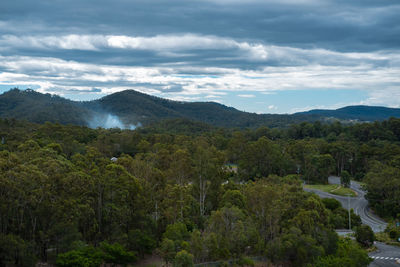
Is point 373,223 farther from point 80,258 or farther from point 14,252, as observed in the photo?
point 14,252

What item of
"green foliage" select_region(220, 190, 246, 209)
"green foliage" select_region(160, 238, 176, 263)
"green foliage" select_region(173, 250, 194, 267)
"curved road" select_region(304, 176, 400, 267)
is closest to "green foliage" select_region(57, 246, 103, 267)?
"green foliage" select_region(160, 238, 176, 263)

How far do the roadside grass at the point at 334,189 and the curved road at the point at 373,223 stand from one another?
46.1 inches

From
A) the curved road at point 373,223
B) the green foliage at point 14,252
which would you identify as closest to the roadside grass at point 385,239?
the curved road at point 373,223

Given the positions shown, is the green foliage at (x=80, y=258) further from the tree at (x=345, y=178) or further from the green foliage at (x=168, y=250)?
the tree at (x=345, y=178)

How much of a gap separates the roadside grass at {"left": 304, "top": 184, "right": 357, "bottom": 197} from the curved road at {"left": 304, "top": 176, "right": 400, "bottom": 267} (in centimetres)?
117

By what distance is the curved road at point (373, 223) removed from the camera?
33438 mm

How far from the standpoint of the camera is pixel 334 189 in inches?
2537

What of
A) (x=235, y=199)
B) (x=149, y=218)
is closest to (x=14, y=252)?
(x=149, y=218)

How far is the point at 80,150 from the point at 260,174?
29.0m

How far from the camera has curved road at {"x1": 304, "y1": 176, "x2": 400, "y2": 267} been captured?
3344 cm

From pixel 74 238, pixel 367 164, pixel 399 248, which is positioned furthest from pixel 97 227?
pixel 367 164

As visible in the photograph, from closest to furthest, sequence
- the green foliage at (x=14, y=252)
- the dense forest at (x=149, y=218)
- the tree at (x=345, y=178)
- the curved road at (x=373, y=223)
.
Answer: the green foliage at (x=14, y=252) < the dense forest at (x=149, y=218) < the curved road at (x=373, y=223) < the tree at (x=345, y=178)

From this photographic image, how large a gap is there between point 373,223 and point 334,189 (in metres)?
15.7

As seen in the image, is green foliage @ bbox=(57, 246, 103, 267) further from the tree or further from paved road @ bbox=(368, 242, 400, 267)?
the tree
